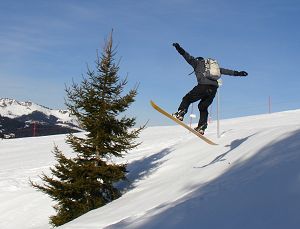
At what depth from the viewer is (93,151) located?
42.8 feet

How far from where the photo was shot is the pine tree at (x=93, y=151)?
12414 millimetres

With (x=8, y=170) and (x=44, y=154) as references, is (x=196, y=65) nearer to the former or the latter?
(x=8, y=170)

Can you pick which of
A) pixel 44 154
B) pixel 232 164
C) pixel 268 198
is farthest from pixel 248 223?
pixel 44 154

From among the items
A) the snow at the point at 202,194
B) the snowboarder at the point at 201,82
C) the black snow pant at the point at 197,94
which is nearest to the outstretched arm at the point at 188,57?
the snowboarder at the point at 201,82

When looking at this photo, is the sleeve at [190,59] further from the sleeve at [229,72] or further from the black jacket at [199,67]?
the sleeve at [229,72]

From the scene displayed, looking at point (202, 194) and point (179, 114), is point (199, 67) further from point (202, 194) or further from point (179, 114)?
point (202, 194)

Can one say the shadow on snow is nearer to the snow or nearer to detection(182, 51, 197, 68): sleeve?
the snow

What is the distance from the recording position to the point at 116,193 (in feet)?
42.0

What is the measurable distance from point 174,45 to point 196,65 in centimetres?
84

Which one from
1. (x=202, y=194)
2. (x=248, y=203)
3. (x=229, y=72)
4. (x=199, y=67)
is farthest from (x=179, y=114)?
(x=248, y=203)

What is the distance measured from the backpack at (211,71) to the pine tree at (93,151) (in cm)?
315

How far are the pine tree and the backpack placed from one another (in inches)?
124

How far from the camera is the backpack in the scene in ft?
35.9

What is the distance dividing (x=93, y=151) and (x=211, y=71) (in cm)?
455
